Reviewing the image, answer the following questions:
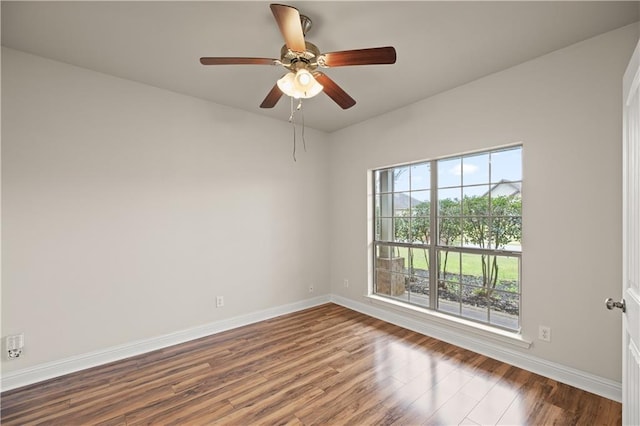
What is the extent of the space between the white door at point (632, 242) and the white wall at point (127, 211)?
10.5ft

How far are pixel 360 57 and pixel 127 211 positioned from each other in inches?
99.6

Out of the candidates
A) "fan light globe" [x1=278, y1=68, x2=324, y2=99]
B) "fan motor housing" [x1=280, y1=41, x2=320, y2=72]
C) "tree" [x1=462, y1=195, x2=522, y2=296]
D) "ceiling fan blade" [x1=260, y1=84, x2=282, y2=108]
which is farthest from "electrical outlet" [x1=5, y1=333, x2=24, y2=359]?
"tree" [x1=462, y1=195, x2=522, y2=296]

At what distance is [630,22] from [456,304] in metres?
2.66

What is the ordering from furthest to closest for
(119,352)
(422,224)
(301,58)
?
(422,224) < (119,352) < (301,58)

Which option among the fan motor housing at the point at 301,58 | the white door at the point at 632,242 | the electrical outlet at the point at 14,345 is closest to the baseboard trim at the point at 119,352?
the electrical outlet at the point at 14,345

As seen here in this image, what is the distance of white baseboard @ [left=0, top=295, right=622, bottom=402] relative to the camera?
2.13 metres

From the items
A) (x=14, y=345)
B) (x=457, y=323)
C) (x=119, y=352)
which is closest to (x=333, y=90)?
(x=457, y=323)

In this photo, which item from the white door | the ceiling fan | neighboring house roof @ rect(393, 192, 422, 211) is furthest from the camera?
neighboring house roof @ rect(393, 192, 422, 211)

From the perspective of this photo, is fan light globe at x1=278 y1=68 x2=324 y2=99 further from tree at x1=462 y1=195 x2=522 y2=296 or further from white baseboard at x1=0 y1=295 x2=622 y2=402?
white baseboard at x1=0 y1=295 x2=622 y2=402

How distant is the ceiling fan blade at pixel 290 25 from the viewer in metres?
1.40

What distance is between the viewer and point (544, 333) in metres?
2.33

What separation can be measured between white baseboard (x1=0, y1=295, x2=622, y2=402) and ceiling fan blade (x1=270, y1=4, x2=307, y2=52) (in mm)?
2969

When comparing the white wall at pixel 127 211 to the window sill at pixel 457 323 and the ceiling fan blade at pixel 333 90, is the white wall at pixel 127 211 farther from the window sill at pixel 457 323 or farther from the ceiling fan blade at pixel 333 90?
the ceiling fan blade at pixel 333 90

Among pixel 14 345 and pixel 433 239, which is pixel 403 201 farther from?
pixel 14 345
